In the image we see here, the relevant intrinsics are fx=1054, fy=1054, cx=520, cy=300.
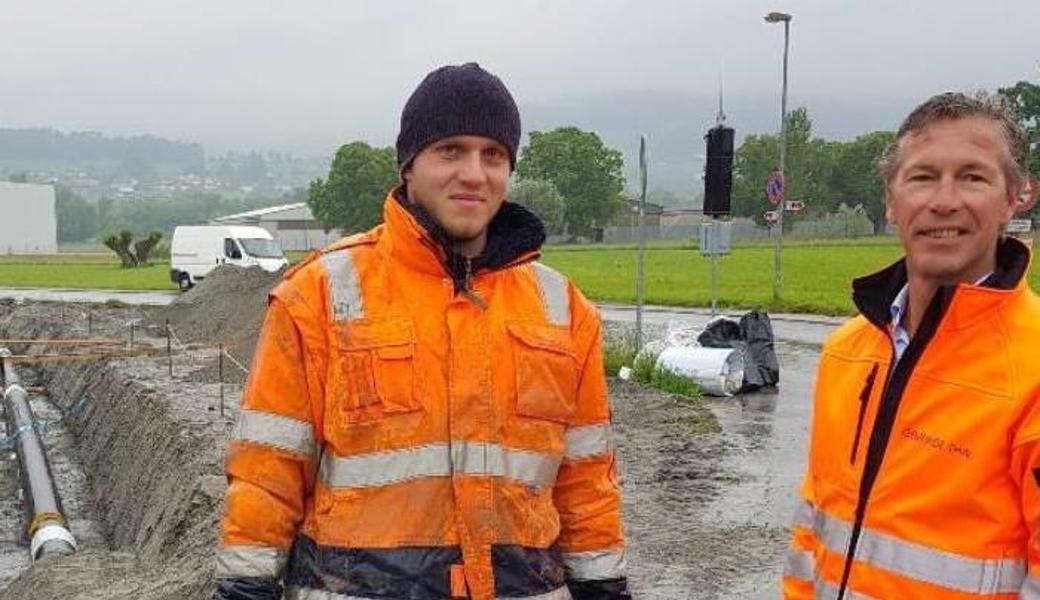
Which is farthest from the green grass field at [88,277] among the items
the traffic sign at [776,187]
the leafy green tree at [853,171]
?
the leafy green tree at [853,171]

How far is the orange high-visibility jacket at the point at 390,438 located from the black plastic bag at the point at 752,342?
11066 mm

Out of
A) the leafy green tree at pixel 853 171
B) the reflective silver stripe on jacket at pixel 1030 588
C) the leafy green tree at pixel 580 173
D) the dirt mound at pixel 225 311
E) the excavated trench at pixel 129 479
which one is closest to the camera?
the reflective silver stripe on jacket at pixel 1030 588

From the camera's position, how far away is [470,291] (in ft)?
8.55

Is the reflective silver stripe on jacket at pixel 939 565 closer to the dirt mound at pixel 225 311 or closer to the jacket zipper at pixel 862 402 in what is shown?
the jacket zipper at pixel 862 402

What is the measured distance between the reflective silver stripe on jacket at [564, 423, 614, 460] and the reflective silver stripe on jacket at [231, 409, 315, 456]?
702mm

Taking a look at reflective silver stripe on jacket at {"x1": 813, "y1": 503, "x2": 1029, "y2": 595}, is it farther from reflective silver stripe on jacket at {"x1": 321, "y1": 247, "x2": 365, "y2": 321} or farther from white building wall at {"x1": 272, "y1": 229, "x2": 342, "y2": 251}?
white building wall at {"x1": 272, "y1": 229, "x2": 342, "y2": 251}

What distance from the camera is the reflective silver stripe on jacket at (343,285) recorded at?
8.36ft

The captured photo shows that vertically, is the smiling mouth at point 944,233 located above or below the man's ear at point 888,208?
below

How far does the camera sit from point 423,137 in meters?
2.66

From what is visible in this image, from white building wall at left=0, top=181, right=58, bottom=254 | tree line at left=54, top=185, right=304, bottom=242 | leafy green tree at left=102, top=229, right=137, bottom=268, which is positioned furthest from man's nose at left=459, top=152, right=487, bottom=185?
tree line at left=54, top=185, right=304, bottom=242

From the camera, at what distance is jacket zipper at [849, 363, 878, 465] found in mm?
2539

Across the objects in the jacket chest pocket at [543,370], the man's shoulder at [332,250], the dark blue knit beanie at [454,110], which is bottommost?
the jacket chest pocket at [543,370]

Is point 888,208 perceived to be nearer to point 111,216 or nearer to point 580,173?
point 580,173

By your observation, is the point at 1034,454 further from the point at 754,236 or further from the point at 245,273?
the point at 754,236
